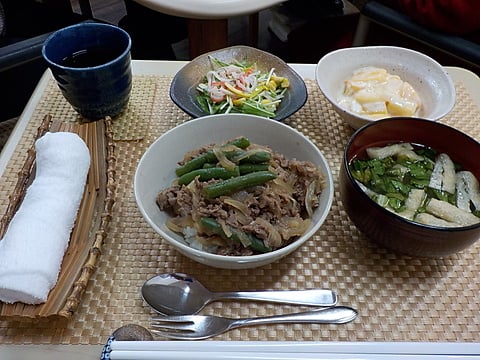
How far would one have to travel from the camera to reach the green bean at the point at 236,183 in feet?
2.89

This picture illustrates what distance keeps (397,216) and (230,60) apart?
81 cm

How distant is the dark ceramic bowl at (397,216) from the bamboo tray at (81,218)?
0.51m

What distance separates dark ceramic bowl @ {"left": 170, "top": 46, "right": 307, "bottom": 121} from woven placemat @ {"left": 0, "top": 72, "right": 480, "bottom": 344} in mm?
280

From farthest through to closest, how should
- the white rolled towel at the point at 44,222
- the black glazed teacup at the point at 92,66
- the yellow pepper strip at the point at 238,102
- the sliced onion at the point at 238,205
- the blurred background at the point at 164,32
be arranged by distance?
the blurred background at the point at 164,32, the yellow pepper strip at the point at 238,102, the black glazed teacup at the point at 92,66, the sliced onion at the point at 238,205, the white rolled towel at the point at 44,222

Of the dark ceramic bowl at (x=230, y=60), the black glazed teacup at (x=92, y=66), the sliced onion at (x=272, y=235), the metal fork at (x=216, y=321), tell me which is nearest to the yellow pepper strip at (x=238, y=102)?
the dark ceramic bowl at (x=230, y=60)

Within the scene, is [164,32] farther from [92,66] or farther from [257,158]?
[257,158]

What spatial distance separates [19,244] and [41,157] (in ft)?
0.83

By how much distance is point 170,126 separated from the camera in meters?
1.23

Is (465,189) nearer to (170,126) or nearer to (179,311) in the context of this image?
(179,311)

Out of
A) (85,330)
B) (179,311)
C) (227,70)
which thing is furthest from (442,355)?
(227,70)

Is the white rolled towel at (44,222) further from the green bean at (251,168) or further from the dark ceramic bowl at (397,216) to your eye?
the dark ceramic bowl at (397,216)

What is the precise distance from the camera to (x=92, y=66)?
1.19 metres

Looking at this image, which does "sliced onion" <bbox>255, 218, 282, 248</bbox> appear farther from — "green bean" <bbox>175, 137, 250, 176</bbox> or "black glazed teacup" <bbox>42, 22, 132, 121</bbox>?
"black glazed teacup" <bbox>42, 22, 132, 121</bbox>

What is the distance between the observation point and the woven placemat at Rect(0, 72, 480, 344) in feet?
2.56
